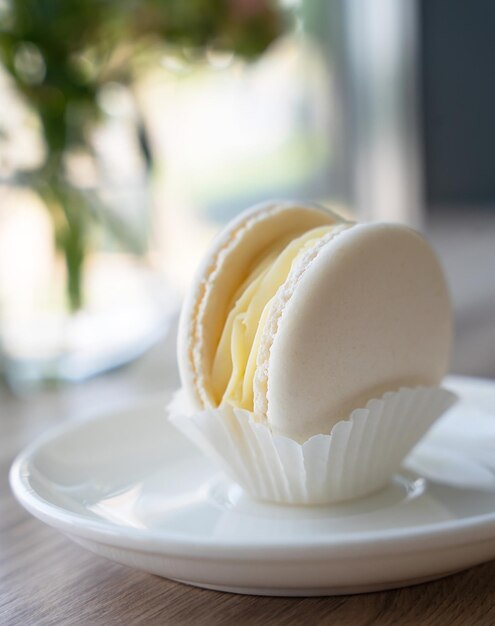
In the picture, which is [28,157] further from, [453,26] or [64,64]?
[453,26]

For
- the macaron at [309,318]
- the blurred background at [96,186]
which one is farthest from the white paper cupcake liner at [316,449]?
the blurred background at [96,186]

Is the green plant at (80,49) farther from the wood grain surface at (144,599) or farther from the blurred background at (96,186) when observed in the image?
the wood grain surface at (144,599)

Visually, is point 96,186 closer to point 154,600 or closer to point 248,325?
point 248,325

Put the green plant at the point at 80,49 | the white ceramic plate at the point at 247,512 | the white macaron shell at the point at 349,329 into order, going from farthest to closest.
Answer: the green plant at the point at 80,49
the white macaron shell at the point at 349,329
the white ceramic plate at the point at 247,512

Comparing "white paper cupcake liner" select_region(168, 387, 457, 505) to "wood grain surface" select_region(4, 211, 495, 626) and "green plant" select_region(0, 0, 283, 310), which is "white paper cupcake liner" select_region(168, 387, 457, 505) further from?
"green plant" select_region(0, 0, 283, 310)

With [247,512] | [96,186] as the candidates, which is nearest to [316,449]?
[247,512]
